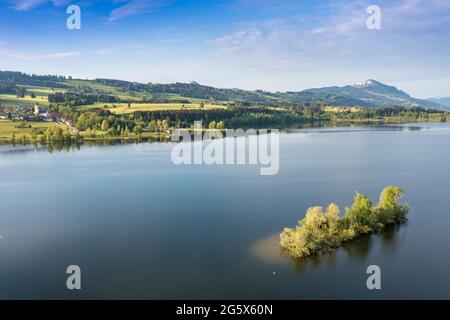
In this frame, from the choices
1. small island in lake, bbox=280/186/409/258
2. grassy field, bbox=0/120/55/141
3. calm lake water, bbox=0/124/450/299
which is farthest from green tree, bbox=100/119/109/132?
small island in lake, bbox=280/186/409/258

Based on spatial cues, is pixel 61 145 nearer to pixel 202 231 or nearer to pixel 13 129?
pixel 13 129

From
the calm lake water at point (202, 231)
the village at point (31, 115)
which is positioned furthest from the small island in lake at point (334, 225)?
the village at point (31, 115)

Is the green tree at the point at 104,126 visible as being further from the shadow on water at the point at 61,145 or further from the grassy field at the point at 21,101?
the grassy field at the point at 21,101

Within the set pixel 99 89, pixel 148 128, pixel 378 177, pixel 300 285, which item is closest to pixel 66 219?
pixel 300 285

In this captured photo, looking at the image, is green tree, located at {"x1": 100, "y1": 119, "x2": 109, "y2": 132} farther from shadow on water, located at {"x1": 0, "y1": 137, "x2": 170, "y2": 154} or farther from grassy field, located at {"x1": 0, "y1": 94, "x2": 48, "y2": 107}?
grassy field, located at {"x1": 0, "y1": 94, "x2": 48, "y2": 107}

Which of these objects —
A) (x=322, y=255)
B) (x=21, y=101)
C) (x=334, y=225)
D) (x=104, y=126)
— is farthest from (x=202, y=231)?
(x=21, y=101)
